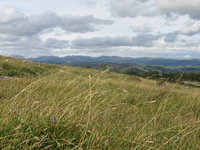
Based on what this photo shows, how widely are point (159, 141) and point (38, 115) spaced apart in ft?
5.22

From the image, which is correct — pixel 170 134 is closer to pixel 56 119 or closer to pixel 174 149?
pixel 174 149

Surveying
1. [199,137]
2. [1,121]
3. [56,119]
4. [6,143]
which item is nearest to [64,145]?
[56,119]

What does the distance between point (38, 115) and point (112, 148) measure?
101cm

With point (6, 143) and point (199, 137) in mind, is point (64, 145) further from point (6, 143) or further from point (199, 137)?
point (199, 137)

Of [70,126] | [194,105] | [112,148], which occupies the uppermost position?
[70,126]

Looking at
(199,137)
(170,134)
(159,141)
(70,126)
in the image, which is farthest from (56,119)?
(199,137)

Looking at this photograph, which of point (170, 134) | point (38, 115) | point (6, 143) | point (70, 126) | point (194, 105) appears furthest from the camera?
point (194, 105)

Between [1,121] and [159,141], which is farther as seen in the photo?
[159,141]

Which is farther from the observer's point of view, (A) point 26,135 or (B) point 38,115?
(B) point 38,115

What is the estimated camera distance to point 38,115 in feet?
8.75

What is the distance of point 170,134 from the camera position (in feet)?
10.5

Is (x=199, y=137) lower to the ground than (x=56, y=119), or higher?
lower

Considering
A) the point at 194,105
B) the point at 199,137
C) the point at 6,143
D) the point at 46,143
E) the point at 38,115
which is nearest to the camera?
the point at 6,143

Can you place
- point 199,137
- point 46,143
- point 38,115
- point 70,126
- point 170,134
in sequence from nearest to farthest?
1. point 46,143
2. point 70,126
3. point 38,115
4. point 170,134
5. point 199,137
